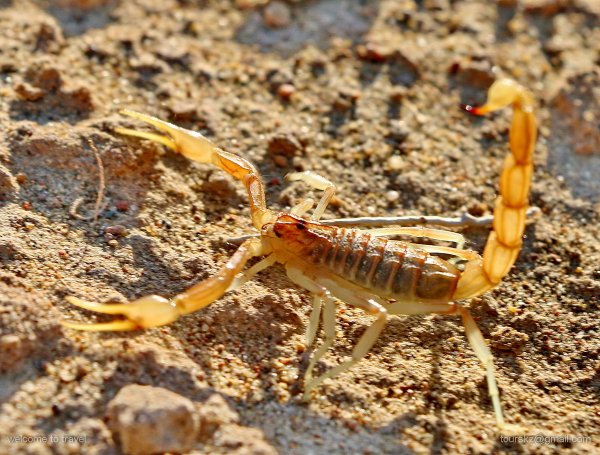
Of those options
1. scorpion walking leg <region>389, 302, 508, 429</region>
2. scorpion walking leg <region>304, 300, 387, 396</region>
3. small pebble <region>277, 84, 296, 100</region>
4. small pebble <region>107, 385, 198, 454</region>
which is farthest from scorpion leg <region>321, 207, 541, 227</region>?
small pebble <region>107, 385, 198, 454</region>

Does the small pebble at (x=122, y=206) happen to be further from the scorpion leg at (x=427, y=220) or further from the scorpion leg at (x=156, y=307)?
the scorpion leg at (x=427, y=220)

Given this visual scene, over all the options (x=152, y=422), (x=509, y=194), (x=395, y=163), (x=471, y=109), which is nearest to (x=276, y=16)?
(x=395, y=163)

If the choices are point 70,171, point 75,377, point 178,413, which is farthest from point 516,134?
point 70,171

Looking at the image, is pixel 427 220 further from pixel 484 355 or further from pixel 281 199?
pixel 484 355

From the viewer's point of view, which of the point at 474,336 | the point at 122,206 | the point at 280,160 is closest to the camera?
the point at 474,336

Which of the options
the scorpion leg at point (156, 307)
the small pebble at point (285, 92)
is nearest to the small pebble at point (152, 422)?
the scorpion leg at point (156, 307)

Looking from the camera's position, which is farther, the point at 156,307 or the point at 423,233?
the point at 423,233

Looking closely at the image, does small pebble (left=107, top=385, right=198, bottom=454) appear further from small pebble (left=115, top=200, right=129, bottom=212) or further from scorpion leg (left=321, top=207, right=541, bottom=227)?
scorpion leg (left=321, top=207, right=541, bottom=227)

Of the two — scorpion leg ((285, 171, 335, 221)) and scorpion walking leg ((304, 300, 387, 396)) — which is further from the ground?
scorpion leg ((285, 171, 335, 221))
